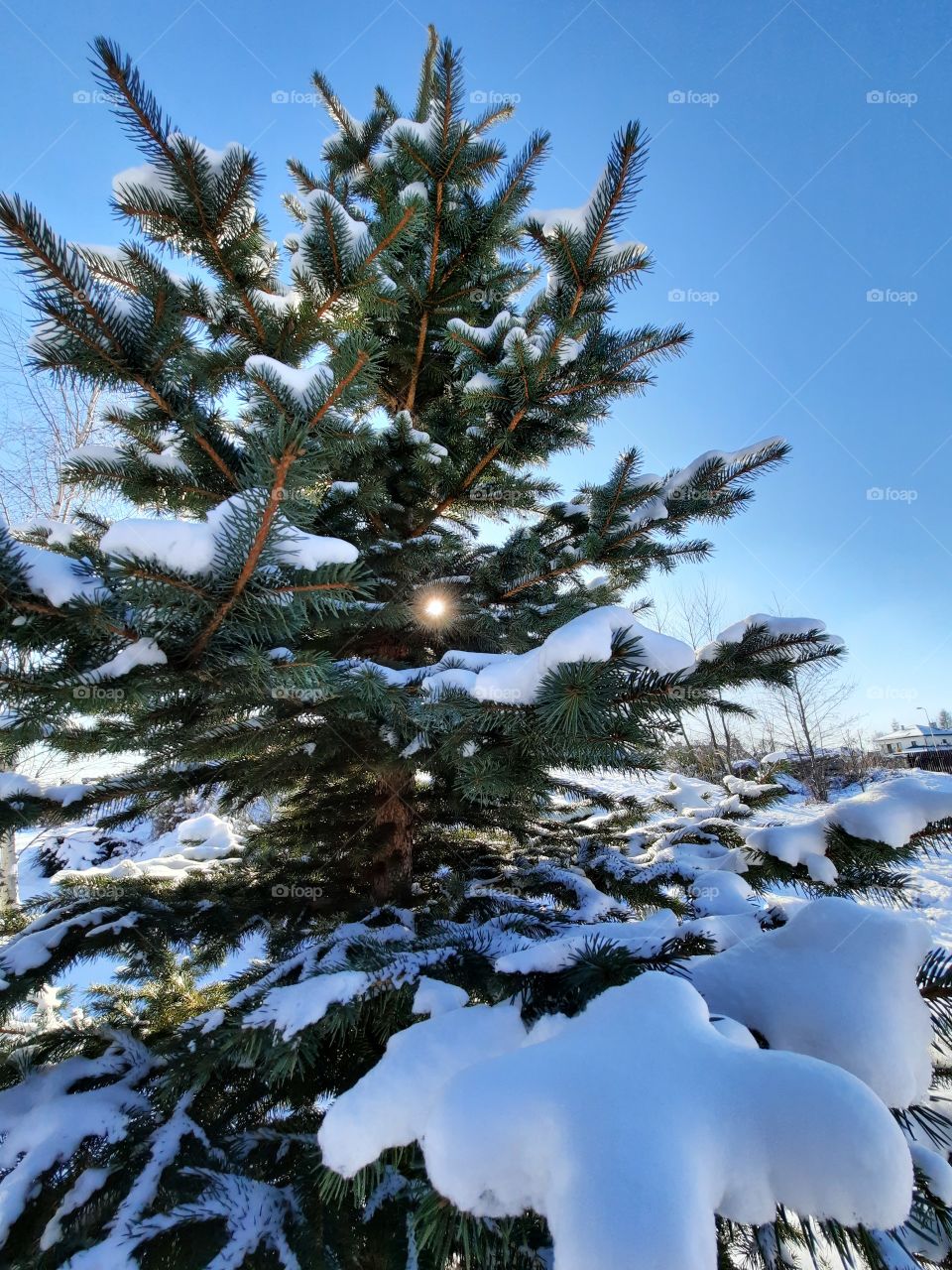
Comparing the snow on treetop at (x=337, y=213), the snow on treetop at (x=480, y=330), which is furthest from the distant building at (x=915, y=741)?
the snow on treetop at (x=337, y=213)

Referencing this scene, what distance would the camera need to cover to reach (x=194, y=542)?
1.04 meters

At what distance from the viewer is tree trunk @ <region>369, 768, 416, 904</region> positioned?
9.16 ft

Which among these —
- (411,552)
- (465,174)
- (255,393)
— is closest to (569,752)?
(255,393)

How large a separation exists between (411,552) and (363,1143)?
2.66m

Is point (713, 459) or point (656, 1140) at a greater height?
point (713, 459)

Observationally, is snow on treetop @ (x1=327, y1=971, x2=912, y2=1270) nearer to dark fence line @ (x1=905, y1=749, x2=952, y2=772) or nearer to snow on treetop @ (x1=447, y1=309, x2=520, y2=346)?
snow on treetop @ (x1=447, y1=309, x2=520, y2=346)

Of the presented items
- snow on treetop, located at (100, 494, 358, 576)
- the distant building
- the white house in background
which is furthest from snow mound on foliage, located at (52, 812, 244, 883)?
the white house in background

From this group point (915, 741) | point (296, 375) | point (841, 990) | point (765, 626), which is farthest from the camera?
point (915, 741)

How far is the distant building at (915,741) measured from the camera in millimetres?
22812

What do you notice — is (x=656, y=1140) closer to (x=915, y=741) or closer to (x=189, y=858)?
(x=189, y=858)

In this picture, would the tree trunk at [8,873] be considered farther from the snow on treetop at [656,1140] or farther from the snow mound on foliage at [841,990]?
the snow mound on foliage at [841,990]

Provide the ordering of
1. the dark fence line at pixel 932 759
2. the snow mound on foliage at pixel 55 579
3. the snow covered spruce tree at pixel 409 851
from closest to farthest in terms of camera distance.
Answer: the snow covered spruce tree at pixel 409 851 < the snow mound on foliage at pixel 55 579 < the dark fence line at pixel 932 759

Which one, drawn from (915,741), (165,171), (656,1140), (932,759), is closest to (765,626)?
(656,1140)

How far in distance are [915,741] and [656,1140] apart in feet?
138
